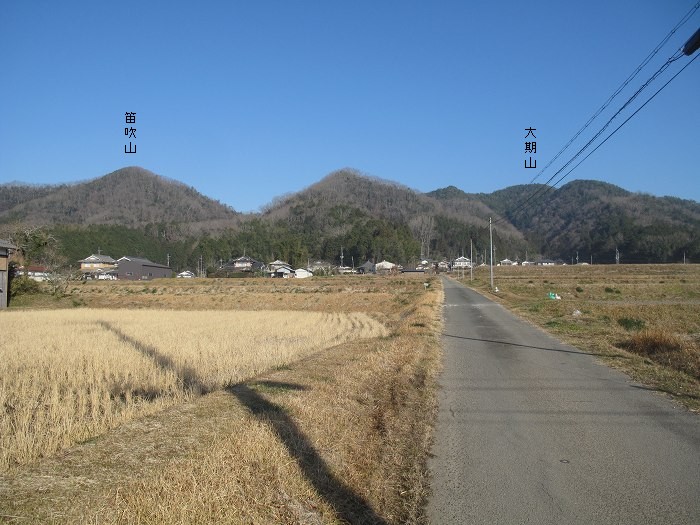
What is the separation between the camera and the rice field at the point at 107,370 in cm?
636

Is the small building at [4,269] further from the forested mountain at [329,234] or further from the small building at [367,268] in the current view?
the small building at [367,268]

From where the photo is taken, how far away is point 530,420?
713 centimetres

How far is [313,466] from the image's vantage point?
5195 mm

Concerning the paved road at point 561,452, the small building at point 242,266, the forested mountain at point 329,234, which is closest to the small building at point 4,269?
the paved road at point 561,452

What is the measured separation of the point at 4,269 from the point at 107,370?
28374 mm

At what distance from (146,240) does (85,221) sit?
43.3 m

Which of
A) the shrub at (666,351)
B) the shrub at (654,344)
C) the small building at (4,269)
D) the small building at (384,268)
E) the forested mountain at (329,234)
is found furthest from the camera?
the forested mountain at (329,234)

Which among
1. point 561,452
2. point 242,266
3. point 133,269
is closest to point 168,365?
point 561,452

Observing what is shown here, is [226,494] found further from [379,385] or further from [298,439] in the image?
[379,385]

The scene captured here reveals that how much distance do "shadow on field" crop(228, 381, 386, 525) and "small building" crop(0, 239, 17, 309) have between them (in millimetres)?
32628

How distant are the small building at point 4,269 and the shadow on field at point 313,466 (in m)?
32.6

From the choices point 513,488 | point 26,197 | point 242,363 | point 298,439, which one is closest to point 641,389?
point 513,488

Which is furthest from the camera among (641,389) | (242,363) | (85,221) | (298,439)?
(85,221)

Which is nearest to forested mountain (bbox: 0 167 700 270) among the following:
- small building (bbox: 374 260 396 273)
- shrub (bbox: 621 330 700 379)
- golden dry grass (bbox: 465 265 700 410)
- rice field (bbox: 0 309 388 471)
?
small building (bbox: 374 260 396 273)
